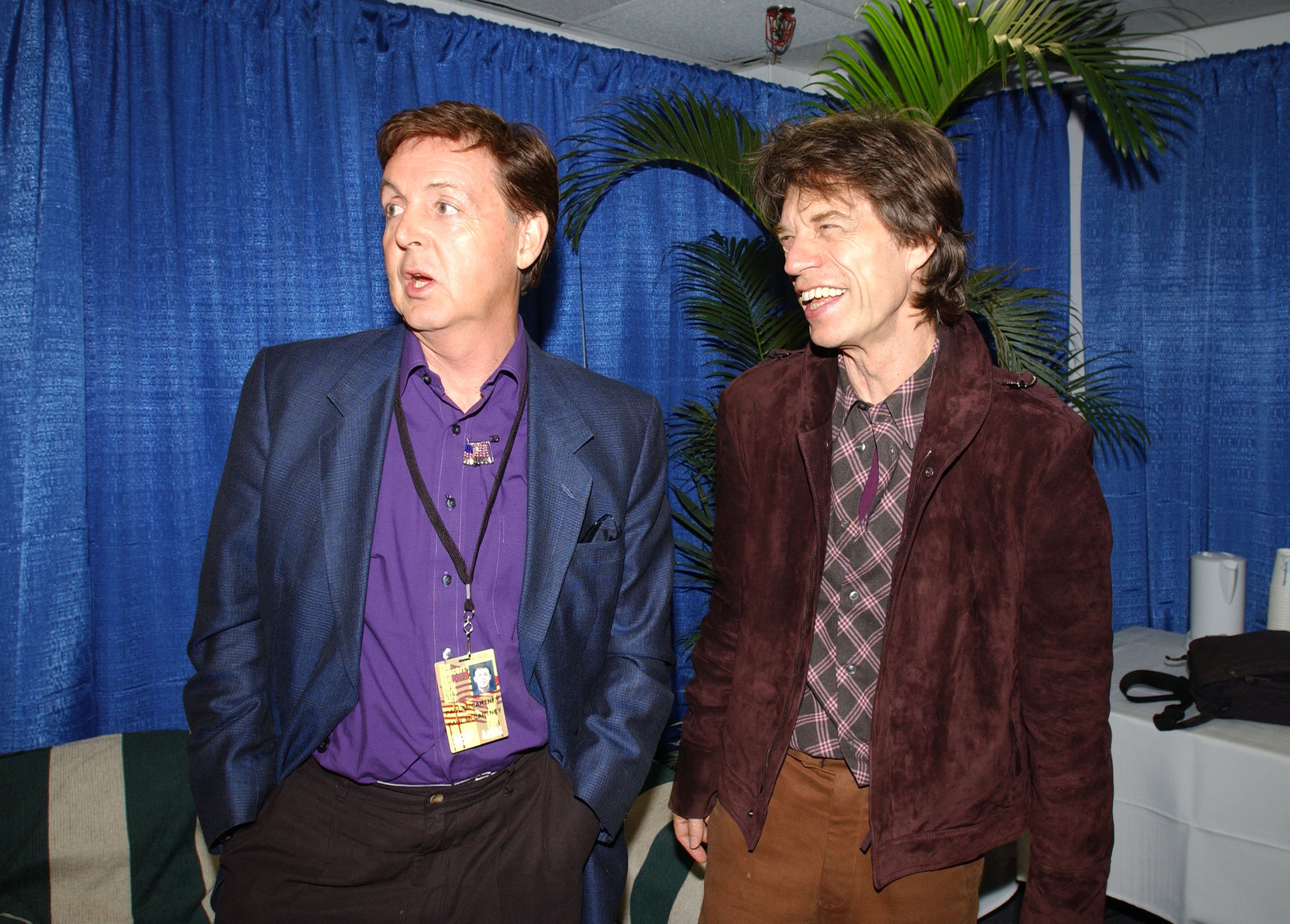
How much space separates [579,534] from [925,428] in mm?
577

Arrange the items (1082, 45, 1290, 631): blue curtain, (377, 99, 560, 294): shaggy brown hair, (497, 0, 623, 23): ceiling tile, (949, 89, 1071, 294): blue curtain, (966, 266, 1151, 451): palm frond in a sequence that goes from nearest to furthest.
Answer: (377, 99, 560, 294): shaggy brown hair
(966, 266, 1151, 451): palm frond
(497, 0, 623, 23): ceiling tile
(1082, 45, 1290, 631): blue curtain
(949, 89, 1071, 294): blue curtain

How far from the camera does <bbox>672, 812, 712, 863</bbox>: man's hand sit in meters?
1.61

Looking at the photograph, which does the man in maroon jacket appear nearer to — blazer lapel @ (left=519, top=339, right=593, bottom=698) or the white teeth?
the white teeth

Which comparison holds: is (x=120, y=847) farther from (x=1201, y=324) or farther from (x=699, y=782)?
(x=1201, y=324)

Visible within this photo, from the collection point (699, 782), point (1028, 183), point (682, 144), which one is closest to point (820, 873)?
point (699, 782)

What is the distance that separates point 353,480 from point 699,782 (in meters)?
0.79

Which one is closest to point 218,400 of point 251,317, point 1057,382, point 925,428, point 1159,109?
point 251,317

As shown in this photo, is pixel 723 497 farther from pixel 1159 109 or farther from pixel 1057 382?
pixel 1159 109

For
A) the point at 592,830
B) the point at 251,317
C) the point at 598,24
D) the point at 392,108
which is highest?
the point at 598,24

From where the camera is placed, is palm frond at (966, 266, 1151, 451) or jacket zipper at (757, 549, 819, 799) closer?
jacket zipper at (757, 549, 819, 799)

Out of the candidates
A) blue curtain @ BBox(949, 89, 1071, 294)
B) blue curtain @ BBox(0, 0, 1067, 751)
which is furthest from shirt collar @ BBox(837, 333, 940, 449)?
blue curtain @ BBox(949, 89, 1071, 294)

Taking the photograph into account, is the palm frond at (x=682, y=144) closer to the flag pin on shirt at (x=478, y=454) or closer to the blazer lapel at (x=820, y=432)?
the blazer lapel at (x=820, y=432)

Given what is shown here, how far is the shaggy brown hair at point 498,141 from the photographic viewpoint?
1527mm

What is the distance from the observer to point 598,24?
11.7ft
